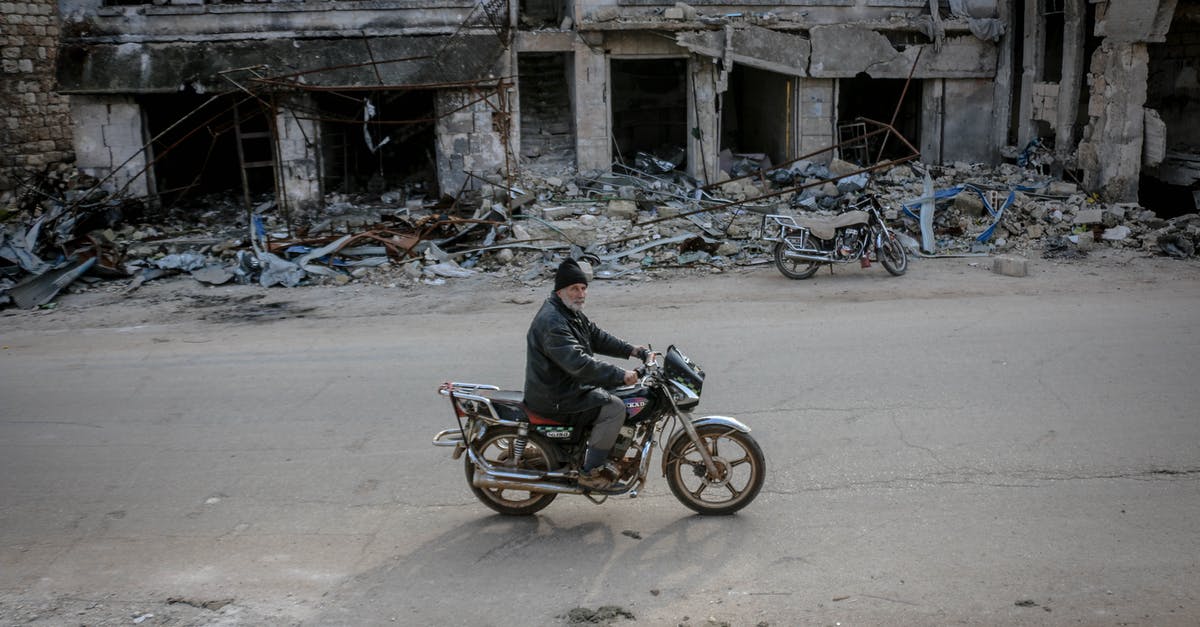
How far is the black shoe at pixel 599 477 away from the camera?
5934 mm

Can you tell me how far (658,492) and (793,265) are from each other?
735cm

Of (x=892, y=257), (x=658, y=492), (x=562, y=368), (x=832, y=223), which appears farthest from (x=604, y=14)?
(x=562, y=368)

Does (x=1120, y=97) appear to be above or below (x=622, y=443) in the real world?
above

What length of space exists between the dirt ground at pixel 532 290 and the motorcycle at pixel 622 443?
6.20 metres

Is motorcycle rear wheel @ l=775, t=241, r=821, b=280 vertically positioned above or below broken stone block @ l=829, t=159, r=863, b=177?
below

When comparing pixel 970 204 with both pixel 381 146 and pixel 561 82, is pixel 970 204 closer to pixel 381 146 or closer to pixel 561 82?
pixel 561 82

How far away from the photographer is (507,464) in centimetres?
604

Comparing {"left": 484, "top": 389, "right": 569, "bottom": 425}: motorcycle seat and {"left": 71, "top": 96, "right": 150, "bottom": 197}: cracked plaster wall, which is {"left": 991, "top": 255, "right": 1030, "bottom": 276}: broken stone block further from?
{"left": 71, "top": 96, "right": 150, "bottom": 197}: cracked plaster wall

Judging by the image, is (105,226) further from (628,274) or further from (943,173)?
(943,173)

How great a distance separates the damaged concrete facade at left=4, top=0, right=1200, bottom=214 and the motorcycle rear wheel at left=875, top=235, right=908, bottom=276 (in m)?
5.54

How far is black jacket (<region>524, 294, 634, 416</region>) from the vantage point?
5.64 metres

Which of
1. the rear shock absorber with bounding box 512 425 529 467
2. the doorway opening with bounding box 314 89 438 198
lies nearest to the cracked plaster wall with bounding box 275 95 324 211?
the doorway opening with bounding box 314 89 438 198

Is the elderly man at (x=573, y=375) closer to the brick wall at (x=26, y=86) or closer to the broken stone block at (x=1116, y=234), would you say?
the broken stone block at (x=1116, y=234)

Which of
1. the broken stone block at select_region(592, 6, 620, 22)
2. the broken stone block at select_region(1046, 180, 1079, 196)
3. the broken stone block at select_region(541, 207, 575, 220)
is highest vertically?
the broken stone block at select_region(592, 6, 620, 22)
